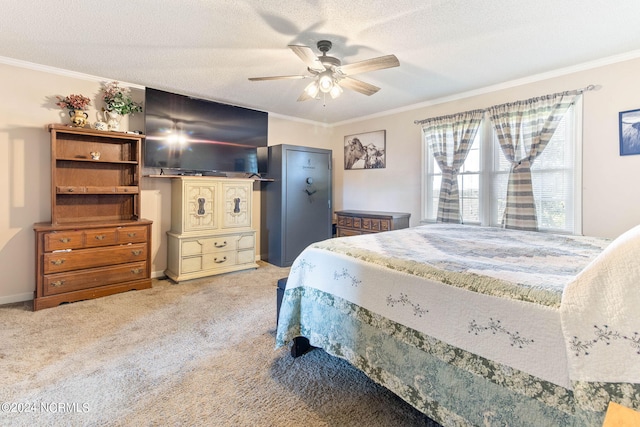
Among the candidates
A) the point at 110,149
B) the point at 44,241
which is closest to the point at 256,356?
the point at 44,241

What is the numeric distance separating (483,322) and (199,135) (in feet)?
12.3

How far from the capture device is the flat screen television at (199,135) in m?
3.53

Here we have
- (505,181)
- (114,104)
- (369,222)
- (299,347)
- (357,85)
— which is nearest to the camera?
(299,347)

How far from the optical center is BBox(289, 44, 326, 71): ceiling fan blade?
2062mm

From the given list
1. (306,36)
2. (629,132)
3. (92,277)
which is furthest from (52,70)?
(629,132)

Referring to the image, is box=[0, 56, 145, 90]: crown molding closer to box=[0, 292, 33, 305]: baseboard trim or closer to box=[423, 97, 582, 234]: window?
box=[0, 292, 33, 305]: baseboard trim

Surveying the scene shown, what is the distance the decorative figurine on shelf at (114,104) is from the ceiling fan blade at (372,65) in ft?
8.20

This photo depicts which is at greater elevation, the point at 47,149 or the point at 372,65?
the point at 372,65

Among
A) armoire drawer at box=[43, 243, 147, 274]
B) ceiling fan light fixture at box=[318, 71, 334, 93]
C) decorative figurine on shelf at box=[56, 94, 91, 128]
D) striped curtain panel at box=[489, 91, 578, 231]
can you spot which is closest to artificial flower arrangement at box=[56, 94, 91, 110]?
decorative figurine on shelf at box=[56, 94, 91, 128]

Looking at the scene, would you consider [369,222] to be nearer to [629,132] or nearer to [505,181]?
[505,181]

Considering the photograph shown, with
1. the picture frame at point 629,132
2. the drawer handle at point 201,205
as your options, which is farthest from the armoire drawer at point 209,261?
the picture frame at point 629,132

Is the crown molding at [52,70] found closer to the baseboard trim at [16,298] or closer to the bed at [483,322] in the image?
the baseboard trim at [16,298]

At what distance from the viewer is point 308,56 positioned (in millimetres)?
2209

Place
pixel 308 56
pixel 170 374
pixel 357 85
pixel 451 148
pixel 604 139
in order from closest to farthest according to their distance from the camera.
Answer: pixel 170 374 → pixel 308 56 → pixel 357 85 → pixel 604 139 → pixel 451 148
